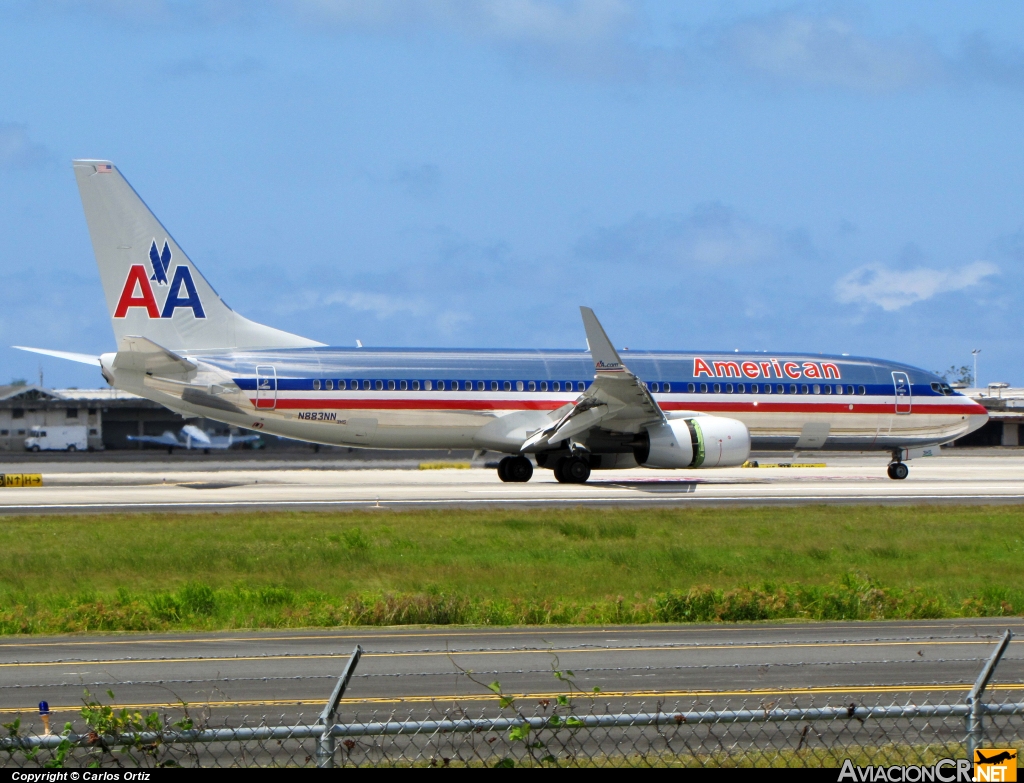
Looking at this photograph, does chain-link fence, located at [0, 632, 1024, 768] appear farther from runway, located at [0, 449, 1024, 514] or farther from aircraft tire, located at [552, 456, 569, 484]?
aircraft tire, located at [552, 456, 569, 484]

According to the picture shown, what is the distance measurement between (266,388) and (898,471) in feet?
77.5

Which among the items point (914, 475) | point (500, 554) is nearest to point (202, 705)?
point (500, 554)

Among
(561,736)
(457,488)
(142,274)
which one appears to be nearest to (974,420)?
(457,488)

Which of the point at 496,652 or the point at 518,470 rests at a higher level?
the point at 518,470

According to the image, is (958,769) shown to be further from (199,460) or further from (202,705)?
(199,460)

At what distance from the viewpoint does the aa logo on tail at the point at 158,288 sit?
3644 cm

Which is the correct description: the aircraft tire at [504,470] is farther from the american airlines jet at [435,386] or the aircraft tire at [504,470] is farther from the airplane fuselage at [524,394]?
the airplane fuselage at [524,394]

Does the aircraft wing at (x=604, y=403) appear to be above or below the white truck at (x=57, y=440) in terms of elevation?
above

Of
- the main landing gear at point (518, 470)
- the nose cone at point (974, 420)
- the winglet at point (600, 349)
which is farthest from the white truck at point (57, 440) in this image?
the nose cone at point (974, 420)

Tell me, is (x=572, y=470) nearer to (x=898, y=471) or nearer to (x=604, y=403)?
(x=604, y=403)

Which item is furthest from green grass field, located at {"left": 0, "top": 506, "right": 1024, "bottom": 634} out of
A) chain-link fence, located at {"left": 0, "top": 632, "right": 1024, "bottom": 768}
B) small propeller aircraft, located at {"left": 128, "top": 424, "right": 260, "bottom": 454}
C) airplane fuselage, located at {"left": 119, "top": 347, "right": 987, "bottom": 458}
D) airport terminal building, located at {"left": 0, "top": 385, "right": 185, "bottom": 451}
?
airport terminal building, located at {"left": 0, "top": 385, "right": 185, "bottom": 451}

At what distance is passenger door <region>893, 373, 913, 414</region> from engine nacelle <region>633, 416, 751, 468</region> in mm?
9042

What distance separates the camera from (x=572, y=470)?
131ft

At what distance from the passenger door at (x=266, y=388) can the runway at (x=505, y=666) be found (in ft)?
70.9
